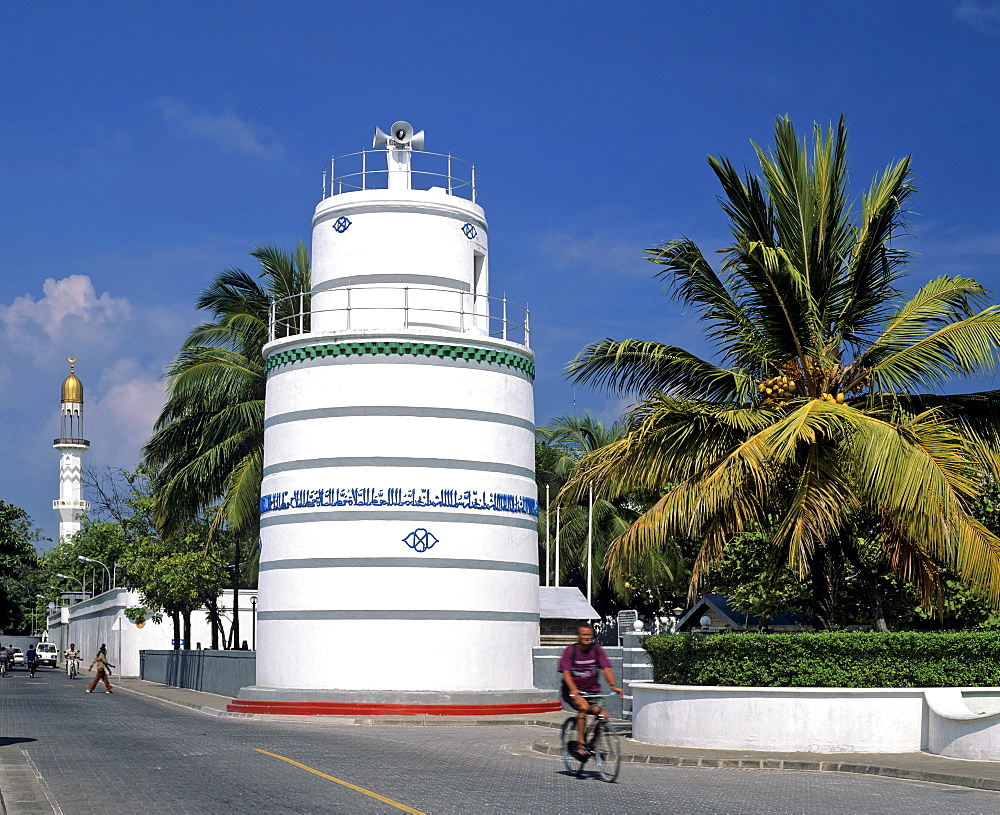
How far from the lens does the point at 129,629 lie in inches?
2645

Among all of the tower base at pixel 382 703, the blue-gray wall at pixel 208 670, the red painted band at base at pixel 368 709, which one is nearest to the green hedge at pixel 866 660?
the red painted band at base at pixel 368 709

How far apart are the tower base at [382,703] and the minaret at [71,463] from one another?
317 ft

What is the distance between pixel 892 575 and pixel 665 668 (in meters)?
4.63

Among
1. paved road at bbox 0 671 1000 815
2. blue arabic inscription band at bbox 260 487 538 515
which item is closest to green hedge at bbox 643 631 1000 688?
paved road at bbox 0 671 1000 815

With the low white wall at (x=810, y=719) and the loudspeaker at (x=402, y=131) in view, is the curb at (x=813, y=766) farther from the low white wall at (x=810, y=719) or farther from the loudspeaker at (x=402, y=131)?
the loudspeaker at (x=402, y=131)

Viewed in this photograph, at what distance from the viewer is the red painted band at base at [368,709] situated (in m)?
26.6

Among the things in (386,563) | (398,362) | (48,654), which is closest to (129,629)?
(48,654)

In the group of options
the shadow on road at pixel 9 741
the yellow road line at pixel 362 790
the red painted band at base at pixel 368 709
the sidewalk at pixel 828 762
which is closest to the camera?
the yellow road line at pixel 362 790

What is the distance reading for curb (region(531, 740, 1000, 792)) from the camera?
1435 centimetres

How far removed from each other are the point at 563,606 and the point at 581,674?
2558 cm

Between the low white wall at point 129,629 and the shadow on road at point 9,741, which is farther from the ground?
the low white wall at point 129,629

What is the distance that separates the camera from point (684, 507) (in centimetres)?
1848

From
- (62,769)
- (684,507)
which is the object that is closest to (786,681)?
(684,507)

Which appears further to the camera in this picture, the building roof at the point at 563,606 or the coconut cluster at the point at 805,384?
the building roof at the point at 563,606
